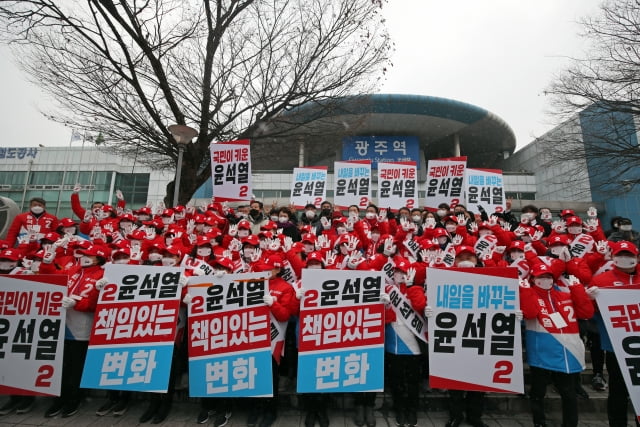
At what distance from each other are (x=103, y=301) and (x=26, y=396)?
183 centimetres

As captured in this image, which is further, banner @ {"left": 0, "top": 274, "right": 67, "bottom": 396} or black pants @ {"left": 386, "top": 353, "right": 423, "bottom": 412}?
black pants @ {"left": 386, "top": 353, "right": 423, "bottom": 412}

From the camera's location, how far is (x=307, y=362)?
4148 millimetres

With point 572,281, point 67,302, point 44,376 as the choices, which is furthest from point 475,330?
point 44,376

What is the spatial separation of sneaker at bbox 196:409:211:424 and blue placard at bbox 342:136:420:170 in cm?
2469

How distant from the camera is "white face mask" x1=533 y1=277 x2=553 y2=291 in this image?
416 cm

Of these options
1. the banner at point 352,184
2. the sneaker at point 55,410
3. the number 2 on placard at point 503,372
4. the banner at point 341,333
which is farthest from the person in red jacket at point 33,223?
the number 2 on placard at point 503,372

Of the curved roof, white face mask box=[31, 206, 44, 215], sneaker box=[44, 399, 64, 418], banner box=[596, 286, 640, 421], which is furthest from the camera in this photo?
the curved roof

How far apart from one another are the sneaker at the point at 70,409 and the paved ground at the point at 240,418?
0.06 m

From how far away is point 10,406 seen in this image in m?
4.56

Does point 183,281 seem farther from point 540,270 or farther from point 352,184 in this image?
point 352,184

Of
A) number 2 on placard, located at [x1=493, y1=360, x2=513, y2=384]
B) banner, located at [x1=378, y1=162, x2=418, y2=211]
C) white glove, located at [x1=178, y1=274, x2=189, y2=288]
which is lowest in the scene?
number 2 on placard, located at [x1=493, y1=360, x2=513, y2=384]

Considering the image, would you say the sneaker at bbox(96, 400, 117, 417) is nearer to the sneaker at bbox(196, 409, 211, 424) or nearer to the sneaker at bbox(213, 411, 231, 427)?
the sneaker at bbox(196, 409, 211, 424)

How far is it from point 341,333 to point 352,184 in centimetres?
615

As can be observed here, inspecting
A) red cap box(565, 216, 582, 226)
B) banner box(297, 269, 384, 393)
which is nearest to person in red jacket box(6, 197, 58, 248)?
banner box(297, 269, 384, 393)
